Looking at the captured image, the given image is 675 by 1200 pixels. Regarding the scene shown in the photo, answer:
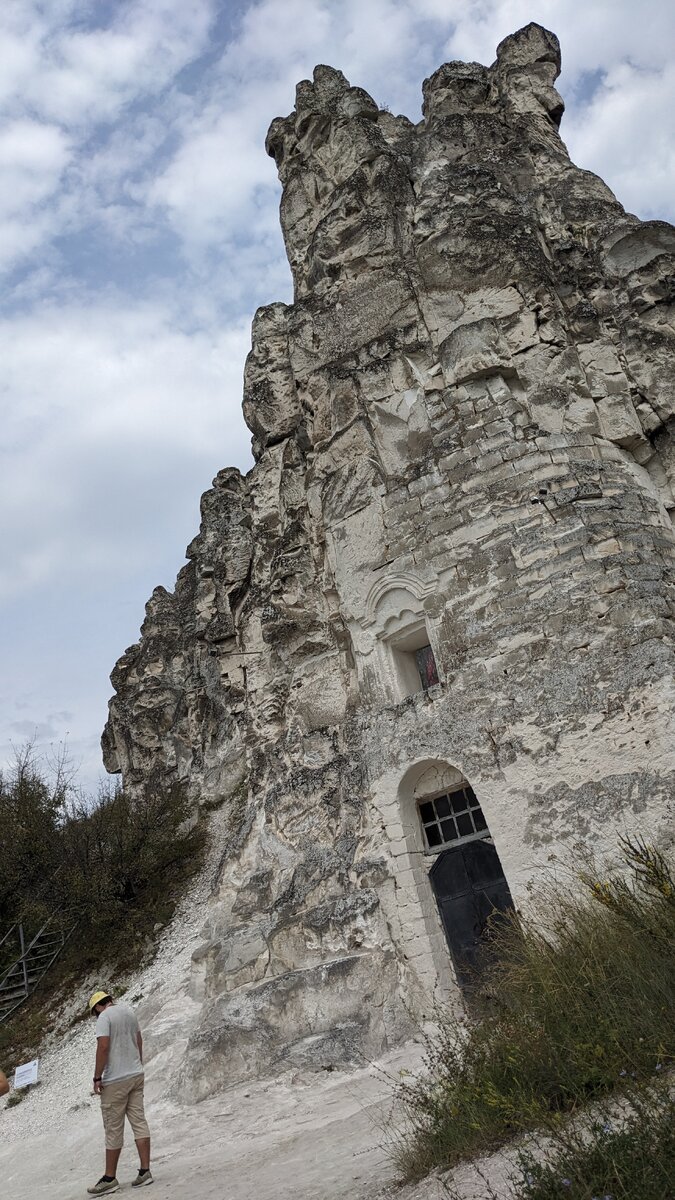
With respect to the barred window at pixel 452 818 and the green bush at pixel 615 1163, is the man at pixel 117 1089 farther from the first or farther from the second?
the barred window at pixel 452 818

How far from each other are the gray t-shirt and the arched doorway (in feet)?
13.9

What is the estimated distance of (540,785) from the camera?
9.12m

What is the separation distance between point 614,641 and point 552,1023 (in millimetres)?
5289

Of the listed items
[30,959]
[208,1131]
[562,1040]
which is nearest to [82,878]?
[30,959]

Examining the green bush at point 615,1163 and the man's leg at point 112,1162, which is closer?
the green bush at point 615,1163

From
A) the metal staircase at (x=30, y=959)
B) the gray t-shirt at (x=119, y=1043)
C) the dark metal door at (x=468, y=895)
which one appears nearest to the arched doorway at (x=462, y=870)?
the dark metal door at (x=468, y=895)

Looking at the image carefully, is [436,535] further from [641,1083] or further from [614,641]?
[641,1083]

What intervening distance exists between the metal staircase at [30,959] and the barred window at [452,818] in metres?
6.83

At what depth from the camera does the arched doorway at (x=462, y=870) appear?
31.6 feet

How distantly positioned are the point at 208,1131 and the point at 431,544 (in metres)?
7.05

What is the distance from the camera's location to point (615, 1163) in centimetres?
314

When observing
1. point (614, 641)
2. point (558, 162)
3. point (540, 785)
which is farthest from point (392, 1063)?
point (558, 162)

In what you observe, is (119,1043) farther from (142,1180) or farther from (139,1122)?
(142,1180)

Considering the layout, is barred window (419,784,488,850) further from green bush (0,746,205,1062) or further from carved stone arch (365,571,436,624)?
green bush (0,746,205,1062)
